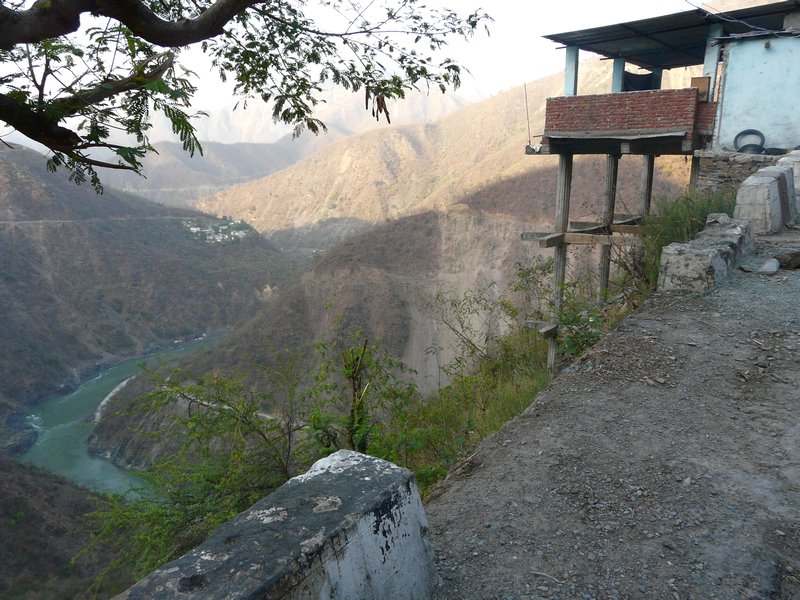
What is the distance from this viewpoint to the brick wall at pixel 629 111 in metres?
7.71

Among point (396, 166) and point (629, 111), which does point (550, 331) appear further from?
point (396, 166)

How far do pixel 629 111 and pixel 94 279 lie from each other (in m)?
43.0

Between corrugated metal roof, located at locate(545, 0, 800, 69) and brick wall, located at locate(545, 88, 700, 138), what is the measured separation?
1.55 metres

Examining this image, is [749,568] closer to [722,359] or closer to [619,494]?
[619,494]

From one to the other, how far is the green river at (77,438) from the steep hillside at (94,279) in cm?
140

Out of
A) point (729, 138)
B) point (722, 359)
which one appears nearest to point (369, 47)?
point (722, 359)

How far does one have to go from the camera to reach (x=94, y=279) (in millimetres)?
42312

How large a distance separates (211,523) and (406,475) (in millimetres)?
4307

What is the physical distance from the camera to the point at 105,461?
25984 millimetres

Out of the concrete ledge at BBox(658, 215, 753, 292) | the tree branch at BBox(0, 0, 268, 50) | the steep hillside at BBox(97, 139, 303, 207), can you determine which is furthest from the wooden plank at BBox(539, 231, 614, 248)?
the steep hillside at BBox(97, 139, 303, 207)

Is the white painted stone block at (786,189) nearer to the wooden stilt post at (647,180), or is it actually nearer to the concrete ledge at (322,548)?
the wooden stilt post at (647,180)

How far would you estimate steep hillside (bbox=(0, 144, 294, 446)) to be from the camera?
114ft

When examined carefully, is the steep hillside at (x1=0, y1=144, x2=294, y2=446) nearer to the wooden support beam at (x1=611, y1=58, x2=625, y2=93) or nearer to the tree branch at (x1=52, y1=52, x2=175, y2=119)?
the wooden support beam at (x1=611, y1=58, x2=625, y2=93)

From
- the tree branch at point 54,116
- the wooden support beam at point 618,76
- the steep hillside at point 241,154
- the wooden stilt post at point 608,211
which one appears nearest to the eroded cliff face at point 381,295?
the wooden stilt post at point 608,211
